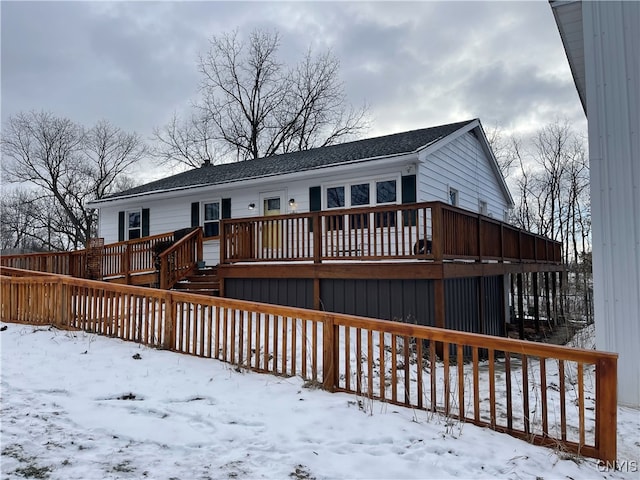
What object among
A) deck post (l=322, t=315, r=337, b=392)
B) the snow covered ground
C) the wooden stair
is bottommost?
the snow covered ground

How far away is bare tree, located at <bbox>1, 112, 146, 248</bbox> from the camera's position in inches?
1070

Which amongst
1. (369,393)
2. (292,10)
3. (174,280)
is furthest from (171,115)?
(369,393)

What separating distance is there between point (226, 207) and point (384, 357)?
28.1 ft

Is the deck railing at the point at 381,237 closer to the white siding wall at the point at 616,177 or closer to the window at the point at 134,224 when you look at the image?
the white siding wall at the point at 616,177

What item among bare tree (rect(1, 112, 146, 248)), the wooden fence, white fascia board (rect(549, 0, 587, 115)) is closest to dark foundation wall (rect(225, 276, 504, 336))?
the wooden fence

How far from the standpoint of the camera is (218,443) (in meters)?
2.80

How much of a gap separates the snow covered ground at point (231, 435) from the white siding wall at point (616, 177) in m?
0.76

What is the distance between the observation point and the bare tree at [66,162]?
89.2 feet

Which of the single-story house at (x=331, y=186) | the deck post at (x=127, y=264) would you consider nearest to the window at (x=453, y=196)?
the single-story house at (x=331, y=186)

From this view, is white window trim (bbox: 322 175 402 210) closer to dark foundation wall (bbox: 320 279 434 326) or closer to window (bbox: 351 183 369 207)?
window (bbox: 351 183 369 207)

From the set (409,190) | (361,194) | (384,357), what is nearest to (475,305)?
(409,190)

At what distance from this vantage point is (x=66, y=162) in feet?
92.5

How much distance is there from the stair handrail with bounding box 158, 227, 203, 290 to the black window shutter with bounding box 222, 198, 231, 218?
134 cm

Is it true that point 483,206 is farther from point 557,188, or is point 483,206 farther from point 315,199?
point 557,188
